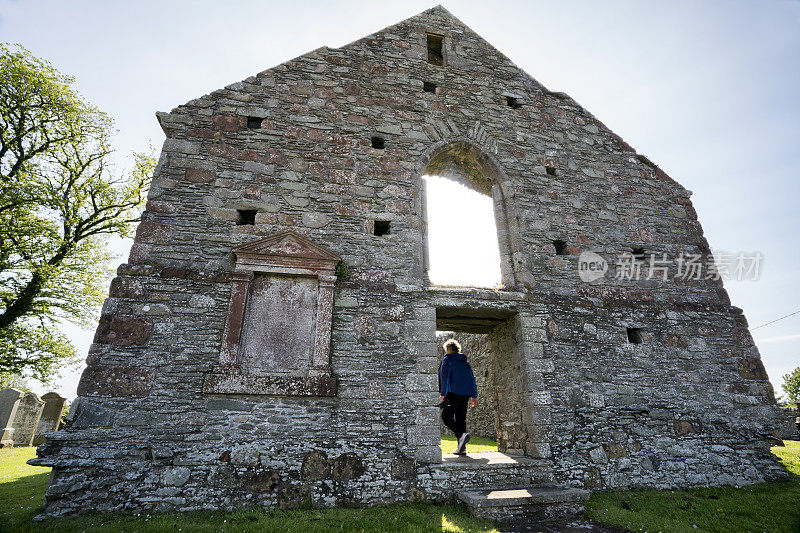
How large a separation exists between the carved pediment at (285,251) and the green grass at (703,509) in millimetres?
4528

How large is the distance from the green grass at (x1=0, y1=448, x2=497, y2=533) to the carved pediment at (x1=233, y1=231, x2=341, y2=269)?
2.94 meters

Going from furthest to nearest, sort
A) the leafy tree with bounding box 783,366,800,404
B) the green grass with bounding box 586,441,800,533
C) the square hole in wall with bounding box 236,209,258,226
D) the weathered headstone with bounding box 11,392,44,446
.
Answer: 1. the leafy tree with bounding box 783,366,800,404
2. the weathered headstone with bounding box 11,392,44,446
3. the square hole in wall with bounding box 236,209,258,226
4. the green grass with bounding box 586,441,800,533

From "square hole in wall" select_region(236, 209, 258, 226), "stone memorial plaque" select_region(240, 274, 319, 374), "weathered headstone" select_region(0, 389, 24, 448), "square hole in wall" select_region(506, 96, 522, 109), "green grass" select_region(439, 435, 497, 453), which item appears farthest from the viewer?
"weathered headstone" select_region(0, 389, 24, 448)

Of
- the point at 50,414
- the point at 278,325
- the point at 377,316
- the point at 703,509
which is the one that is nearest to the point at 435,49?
the point at 377,316

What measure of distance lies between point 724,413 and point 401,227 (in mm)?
5800

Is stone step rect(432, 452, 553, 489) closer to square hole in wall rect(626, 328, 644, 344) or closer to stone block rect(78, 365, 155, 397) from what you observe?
square hole in wall rect(626, 328, 644, 344)

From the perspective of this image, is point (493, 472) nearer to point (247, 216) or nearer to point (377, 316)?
point (377, 316)

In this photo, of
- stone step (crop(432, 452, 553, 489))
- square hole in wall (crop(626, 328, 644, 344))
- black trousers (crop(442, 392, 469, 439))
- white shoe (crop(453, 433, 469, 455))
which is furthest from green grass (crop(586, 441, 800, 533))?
square hole in wall (crop(626, 328, 644, 344))

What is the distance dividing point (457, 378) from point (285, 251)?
10.3ft

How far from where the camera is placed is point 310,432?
439cm

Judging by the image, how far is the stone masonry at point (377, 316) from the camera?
4.22 m

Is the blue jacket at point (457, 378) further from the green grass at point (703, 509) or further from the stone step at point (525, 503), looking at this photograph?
the green grass at point (703, 509)

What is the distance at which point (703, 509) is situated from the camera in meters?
4.34

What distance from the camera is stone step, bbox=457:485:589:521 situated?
12.9 ft
